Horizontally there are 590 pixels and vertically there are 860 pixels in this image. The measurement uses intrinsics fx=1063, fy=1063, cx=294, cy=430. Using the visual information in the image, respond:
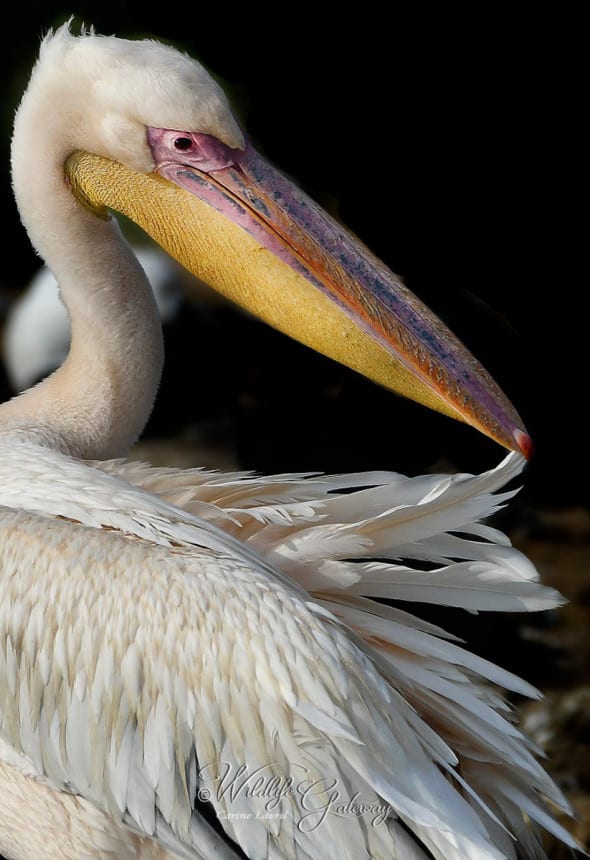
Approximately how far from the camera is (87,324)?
2115 mm

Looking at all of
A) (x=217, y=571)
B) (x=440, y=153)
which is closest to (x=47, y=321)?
(x=440, y=153)

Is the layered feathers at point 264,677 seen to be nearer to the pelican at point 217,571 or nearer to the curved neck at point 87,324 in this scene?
the pelican at point 217,571

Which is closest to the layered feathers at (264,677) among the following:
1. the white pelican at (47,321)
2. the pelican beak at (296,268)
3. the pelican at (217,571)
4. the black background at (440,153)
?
the pelican at (217,571)

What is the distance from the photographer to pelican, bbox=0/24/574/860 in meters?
1.59

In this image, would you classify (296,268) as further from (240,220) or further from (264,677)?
(264,677)

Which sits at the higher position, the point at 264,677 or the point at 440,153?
the point at 440,153

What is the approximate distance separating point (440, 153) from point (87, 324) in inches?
44.6

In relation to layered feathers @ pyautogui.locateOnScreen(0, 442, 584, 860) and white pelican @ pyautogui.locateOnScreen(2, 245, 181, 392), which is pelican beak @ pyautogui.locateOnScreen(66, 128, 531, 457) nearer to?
layered feathers @ pyautogui.locateOnScreen(0, 442, 584, 860)

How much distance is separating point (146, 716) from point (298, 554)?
378 mm

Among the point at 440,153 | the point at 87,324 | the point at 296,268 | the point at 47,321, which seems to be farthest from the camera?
the point at 47,321

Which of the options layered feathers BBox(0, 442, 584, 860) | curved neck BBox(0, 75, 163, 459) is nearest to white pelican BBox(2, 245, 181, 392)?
curved neck BBox(0, 75, 163, 459)

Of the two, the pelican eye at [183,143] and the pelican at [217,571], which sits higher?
the pelican eye at [183,143]

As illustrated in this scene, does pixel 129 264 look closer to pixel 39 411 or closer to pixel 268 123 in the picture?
pixel 39 411

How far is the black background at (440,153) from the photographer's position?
265cm
